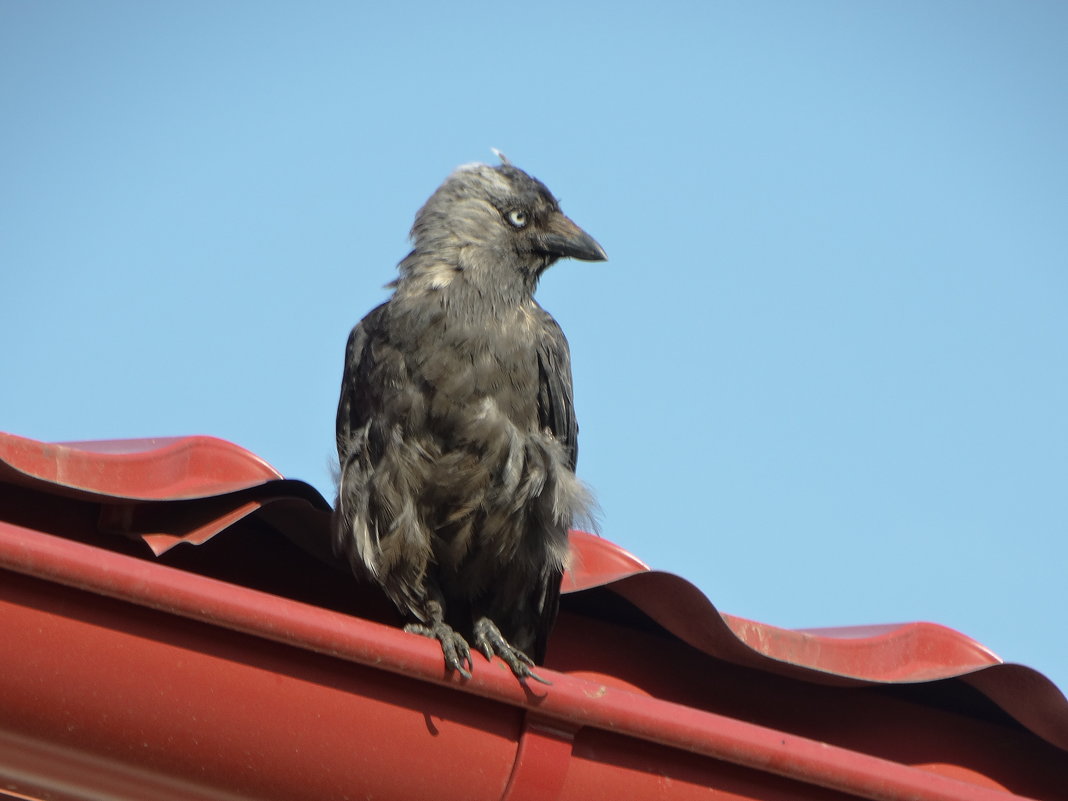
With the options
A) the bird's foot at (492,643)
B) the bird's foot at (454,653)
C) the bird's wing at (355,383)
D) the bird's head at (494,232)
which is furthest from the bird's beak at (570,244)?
the bird's foot at (454,653)

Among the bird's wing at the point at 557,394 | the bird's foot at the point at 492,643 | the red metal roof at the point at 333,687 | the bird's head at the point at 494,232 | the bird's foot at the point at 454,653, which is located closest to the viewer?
the red metal roof at the point at 333,687

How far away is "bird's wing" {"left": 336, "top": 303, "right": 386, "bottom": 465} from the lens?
409 centimetres

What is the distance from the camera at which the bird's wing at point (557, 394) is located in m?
4.05

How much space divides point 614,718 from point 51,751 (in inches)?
41.7

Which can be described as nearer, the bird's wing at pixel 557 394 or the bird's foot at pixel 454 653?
the bird's foot at pixel 454 653

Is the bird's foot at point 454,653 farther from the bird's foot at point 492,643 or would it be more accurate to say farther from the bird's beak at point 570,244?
the bird's beak at point 570,244

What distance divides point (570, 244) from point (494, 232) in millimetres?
271

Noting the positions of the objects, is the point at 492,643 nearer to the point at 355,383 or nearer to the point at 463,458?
the point at 463,458

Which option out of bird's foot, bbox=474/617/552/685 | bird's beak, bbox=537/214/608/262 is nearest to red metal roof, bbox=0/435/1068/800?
bird's foot, bbox=474/617/552/685

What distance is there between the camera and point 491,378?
3938 millimetres

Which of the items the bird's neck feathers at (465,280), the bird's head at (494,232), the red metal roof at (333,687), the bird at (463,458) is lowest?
the red metal roof at (333,687)

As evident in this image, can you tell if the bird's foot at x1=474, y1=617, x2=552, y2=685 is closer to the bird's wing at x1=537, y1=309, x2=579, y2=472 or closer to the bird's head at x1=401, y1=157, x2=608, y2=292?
the bird's wing at x1=537, y1=309, x2=579, y2=472

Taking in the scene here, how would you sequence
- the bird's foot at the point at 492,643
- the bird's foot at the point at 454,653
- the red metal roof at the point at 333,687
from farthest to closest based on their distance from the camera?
the bird's foot at the point at 492,643 < the bird's foot at the point at 454,653 < the red metal roof at the point at 333,687

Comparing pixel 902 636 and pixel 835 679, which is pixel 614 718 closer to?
pixel 835 679
